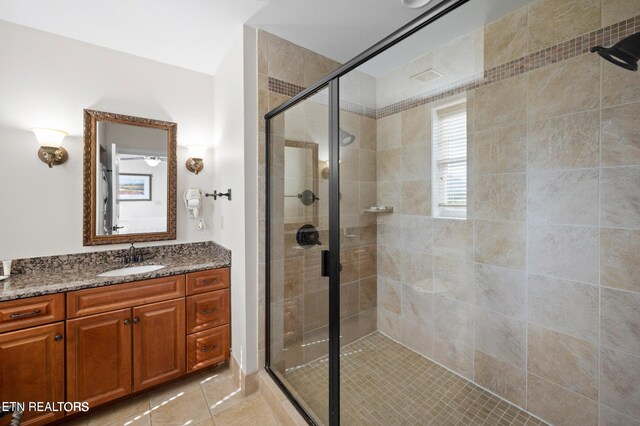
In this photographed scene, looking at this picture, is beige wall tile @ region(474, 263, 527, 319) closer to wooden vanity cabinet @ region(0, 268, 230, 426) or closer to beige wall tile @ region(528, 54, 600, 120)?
beige wall tile @ region(528, 54, 600, 120)

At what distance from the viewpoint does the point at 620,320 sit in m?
1.26

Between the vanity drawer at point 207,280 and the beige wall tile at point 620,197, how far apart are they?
235 centimetres

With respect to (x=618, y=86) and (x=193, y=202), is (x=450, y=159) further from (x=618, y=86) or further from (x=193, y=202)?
(x=193, y=202)

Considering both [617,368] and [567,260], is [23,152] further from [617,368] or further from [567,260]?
[617,368]

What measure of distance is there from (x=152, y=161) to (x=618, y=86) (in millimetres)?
3052

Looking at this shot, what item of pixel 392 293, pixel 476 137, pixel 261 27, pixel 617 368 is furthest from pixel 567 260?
pixel 261 27

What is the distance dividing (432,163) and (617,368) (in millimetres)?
1447

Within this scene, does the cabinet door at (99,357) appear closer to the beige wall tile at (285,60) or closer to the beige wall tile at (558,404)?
the beige wall tile at (285,60)

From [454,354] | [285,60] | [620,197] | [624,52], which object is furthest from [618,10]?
[454,354]

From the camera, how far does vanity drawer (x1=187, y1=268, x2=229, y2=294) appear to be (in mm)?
1950

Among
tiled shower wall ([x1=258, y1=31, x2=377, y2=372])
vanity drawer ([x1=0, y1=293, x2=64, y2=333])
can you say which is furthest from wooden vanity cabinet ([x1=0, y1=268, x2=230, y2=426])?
tiled shower wall ([x1=258, y1=31, x2=377, y2=372])

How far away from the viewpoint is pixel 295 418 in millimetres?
1520

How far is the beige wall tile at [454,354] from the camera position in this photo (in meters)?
1.80

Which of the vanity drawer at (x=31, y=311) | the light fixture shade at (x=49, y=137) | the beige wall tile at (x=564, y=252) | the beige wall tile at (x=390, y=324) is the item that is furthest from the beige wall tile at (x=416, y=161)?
the light fixture shade at (x=49, y=137)
